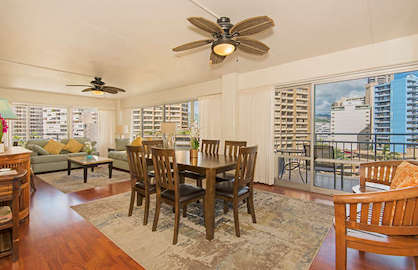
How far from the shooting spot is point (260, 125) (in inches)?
178

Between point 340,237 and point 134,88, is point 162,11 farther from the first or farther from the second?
point 134,88

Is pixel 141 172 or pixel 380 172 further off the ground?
pixel 380 172

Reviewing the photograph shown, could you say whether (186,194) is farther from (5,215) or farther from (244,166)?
(5,215)

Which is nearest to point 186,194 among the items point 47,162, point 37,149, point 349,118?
point 349,118

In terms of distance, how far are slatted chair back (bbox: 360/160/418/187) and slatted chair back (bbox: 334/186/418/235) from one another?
97 centimetres

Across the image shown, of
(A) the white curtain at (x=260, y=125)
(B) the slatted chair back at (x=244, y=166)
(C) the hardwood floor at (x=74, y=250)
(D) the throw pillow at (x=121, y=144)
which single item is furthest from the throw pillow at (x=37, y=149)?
(B) the slatted chair back at (x=244, y=166)

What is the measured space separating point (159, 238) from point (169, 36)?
265 cm

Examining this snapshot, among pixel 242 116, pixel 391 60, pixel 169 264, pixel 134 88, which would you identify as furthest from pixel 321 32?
pixel 134 88

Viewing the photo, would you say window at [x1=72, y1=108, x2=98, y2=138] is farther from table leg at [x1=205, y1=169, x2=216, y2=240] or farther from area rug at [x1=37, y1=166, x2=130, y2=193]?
table leg at [x1=205, y1=169, x2=216, y2=240]

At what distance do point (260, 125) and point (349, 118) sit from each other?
6.12ft

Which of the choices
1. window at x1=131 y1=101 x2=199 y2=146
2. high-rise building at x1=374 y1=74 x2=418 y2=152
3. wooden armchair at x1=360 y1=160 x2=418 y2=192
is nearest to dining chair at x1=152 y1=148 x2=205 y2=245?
wooden armchair at x1=360 y1=160 x2=418 y2=192

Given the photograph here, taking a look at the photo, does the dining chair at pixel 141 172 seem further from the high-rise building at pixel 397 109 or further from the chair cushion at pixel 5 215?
the high-rise building at pixel 397 109

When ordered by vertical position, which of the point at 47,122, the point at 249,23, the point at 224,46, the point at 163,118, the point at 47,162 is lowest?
the point at 47,162

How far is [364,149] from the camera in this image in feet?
14.1
